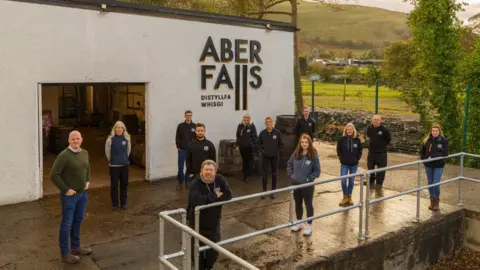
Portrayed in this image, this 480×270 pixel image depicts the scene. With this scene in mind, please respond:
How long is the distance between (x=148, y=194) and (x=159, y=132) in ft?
5.19

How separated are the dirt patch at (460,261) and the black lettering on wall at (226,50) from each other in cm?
625

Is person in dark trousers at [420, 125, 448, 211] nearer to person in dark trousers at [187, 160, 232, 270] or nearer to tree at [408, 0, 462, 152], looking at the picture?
person in dark trousers at [187, 160, 232, 270]

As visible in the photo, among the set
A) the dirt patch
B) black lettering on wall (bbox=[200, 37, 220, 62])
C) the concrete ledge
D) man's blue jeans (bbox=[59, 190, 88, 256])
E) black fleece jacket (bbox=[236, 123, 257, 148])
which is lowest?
the dirt patch

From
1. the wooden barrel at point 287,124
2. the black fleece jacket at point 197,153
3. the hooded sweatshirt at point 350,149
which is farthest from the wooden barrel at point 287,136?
the black fleece jacket at point 197,153

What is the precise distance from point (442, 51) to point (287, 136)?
6158 millimetres

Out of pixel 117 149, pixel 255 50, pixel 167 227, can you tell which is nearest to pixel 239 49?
pixel 255 50

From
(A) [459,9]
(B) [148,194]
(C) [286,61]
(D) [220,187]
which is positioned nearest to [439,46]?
(A) [459,9]

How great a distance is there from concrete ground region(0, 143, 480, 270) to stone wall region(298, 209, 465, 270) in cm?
14

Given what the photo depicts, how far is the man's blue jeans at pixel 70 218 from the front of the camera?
5.62 metres

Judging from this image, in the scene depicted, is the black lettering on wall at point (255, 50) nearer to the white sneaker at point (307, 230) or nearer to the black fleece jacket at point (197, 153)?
the black fleece jacket at point (197, 153)

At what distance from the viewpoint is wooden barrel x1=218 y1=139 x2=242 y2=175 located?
10.8m

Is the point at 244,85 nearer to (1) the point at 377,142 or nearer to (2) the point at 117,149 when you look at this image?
(1) the point at 377,142

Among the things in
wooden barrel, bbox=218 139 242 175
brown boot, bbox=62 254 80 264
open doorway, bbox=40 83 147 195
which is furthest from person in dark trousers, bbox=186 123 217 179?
wooden barrel, bbox=218 139 242 175

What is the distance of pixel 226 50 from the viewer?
36.3 feet
